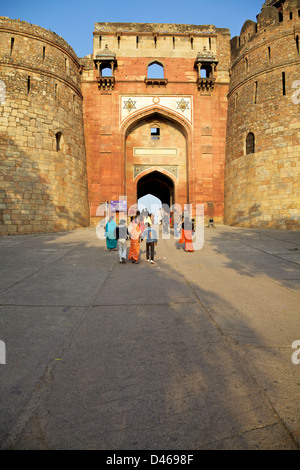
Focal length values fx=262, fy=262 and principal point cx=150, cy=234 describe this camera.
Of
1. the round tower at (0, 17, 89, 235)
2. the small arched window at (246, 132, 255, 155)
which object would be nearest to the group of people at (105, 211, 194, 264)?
the round tower at (0, 17, 89, 235)

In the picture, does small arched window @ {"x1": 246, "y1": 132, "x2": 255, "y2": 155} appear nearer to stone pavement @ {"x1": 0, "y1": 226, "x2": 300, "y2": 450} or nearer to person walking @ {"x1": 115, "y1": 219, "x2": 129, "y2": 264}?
person walking @ {"x1": 115, "y1": 219, "x2": 129, "y2": 264}

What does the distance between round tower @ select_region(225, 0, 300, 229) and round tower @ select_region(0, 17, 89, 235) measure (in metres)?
9.88

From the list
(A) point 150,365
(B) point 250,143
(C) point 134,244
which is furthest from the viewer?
(B) point 250,143

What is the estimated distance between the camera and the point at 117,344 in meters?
2.52

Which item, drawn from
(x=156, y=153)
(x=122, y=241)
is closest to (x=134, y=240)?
(x=122, y=241)

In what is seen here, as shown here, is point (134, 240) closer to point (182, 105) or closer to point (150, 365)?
point (150, 365)

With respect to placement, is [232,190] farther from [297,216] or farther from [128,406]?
[128,406]

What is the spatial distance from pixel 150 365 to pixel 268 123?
50.4 feet

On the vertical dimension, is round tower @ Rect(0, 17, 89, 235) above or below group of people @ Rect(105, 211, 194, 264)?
above

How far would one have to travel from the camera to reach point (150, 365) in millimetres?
2148

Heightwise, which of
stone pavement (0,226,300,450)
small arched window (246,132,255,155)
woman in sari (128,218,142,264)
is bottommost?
stone pavement (0,226,300,450)

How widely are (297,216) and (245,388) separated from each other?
42.4 feet

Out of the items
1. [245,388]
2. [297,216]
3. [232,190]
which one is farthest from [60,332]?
[232,190]

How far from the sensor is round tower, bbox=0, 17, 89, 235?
40.9ft
